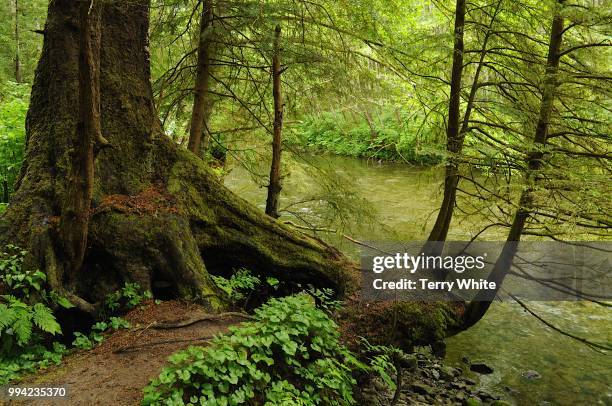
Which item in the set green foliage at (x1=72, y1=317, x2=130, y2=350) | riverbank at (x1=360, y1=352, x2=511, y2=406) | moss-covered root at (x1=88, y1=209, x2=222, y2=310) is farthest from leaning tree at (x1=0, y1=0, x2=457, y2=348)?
riverbank at (x1=360, y1=352, x2=511, y2=406)

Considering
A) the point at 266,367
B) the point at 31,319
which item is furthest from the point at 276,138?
the point at 31,319

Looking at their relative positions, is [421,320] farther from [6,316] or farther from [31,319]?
[6,316]

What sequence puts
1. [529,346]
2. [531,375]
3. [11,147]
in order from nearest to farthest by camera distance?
[531,375] → [11,147] → [529,346]

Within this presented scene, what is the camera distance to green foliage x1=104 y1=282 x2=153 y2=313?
4.61 metres

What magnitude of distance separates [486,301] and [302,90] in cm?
462

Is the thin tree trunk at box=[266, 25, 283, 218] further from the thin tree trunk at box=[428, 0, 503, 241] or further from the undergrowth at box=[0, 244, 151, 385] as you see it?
the undergrowth at box=[0, 244, 151, 385]

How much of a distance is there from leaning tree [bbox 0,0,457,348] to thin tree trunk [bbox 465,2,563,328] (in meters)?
1.45

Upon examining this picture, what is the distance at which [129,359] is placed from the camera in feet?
12.5

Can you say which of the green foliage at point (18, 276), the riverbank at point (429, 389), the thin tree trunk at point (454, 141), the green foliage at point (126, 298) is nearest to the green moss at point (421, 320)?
the riverbank at point (429, 389)

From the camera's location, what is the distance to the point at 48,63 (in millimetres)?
4867

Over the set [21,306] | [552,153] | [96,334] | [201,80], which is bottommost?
[96,334]

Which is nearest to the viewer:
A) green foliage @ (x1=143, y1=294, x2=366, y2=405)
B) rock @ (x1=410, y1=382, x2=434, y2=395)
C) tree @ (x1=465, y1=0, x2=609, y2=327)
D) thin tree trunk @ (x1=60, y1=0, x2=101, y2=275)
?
green foliage @ (x1=143, y1=294, x2=366, y2=405)

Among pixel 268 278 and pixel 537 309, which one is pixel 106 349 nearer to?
pixel 268 278

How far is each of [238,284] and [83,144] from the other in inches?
100
